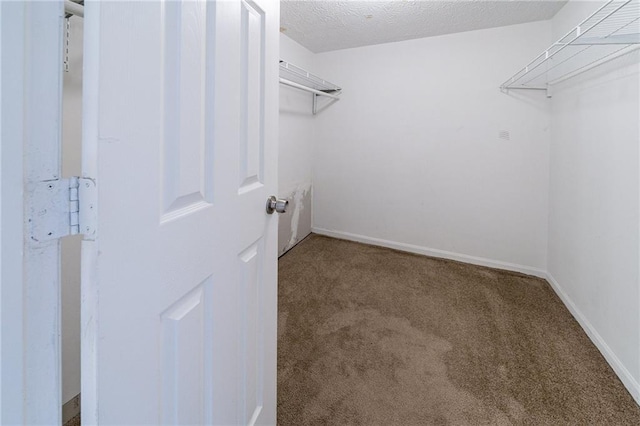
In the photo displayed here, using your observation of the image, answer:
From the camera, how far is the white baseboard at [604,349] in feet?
4.89

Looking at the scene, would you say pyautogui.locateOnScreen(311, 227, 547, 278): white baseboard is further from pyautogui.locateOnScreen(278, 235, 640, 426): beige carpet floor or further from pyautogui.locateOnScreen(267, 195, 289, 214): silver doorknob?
pyautogui.locateOnScreen(267, 195, 289, 214): silver doorknob

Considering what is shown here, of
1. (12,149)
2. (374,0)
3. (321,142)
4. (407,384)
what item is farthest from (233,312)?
(321,142)

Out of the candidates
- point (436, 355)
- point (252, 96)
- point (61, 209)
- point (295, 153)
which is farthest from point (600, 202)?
point (295, 153)

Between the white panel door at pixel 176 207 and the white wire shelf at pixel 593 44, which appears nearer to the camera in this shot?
the white panel door at pixel 176 207

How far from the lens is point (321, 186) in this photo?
3895 millimetres

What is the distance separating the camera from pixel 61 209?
0.43m

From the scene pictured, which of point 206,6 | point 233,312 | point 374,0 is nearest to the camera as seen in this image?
point 206,6

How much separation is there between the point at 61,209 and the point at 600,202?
7.92ft

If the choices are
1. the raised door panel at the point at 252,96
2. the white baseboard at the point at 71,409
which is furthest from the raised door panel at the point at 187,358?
the white baseboard at the point at 71,409

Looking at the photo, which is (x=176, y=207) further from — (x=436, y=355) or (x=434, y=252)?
(x=434, y=252)

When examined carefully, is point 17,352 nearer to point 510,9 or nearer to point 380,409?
point 380,409

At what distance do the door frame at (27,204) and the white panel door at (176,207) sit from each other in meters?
0.04

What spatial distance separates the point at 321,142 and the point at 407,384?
281cm

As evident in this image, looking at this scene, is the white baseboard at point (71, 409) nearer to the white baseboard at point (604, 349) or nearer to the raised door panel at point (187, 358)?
the raised door panel at point (187, 358)
